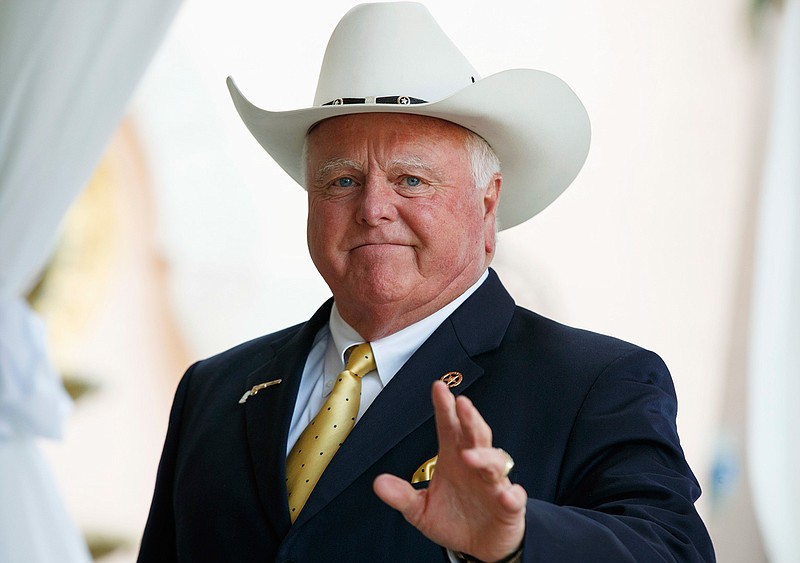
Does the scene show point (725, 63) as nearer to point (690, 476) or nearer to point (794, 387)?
point (794, 387)

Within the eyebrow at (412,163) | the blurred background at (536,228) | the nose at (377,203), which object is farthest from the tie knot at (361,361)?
the blurred background at (536,228)

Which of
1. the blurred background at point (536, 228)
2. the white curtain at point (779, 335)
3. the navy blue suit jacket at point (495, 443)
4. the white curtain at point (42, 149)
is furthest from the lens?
the blurred background at point (536, 228)

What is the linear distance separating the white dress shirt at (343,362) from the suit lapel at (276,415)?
34mm

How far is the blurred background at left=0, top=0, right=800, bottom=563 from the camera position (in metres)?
4.09

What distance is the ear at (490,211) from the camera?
1938 millimetres

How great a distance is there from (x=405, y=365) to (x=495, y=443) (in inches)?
8.5

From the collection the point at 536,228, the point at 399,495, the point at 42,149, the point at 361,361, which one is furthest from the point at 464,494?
the point at 536,228

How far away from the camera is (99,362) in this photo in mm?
4266

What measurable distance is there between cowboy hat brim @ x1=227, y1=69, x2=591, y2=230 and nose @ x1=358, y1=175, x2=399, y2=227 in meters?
0.14

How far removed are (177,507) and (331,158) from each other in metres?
0.73

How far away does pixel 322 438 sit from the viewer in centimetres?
175

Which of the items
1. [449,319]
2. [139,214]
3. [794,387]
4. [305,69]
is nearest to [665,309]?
[794,387]

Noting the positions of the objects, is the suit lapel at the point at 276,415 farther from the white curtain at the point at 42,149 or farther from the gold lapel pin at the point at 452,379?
the white curtain at the point at 42,149

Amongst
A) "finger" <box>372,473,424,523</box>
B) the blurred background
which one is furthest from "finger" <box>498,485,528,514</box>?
the blurred background
